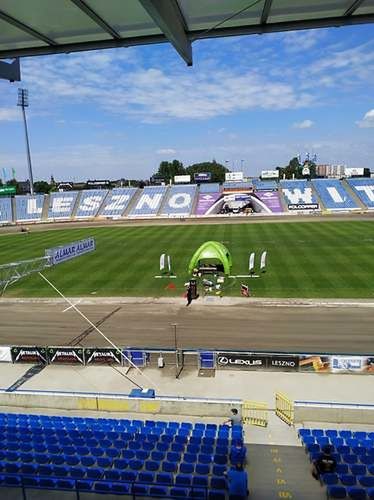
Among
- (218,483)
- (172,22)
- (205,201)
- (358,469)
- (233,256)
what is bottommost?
(233,256)

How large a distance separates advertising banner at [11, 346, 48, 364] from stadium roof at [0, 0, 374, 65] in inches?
747

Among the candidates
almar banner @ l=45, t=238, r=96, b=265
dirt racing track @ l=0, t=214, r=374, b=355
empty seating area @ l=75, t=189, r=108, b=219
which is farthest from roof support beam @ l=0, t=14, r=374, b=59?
empty seating area @ l=75, t=189, r=108, b=219

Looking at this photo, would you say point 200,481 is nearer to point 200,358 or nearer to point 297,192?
point 200,358

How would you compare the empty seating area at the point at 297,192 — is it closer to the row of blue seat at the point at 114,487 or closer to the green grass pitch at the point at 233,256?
the green grass pitch at the point at 233,256

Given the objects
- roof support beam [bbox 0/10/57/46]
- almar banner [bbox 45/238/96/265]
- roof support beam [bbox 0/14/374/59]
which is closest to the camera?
roof support beam [bbox 0/10/57/46]

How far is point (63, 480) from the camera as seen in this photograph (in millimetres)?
10180

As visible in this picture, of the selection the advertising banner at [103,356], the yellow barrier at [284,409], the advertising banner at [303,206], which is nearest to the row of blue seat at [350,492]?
the yellow barrier at [284,409]

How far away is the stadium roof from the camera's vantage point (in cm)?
485

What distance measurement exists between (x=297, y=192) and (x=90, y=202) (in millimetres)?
49863

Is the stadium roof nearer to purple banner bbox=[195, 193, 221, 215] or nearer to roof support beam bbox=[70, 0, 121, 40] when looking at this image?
roof support beam bbox=[70, 0, 121, 40]

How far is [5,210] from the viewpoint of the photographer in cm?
10106

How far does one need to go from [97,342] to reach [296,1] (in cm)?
2237

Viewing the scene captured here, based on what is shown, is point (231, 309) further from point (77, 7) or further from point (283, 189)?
point (283, 189)

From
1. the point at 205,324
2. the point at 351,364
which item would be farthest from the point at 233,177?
the point at 351,364
